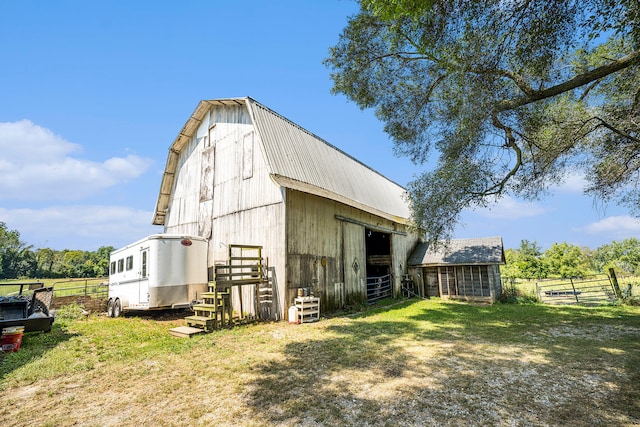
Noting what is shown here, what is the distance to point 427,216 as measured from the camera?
420 inches

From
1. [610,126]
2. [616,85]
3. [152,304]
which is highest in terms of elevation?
[616,85]

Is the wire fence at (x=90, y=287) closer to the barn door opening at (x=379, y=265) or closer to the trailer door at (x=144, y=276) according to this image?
the trailer door at (x=144, y=276)

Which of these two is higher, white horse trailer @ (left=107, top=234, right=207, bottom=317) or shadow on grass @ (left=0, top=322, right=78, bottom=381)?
white horse trailer @ (left=107, top=234, right=207, bottom=317)

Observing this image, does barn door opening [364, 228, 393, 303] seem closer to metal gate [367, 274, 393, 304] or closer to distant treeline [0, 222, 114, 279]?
metal gate [367, 274, 393, 304]

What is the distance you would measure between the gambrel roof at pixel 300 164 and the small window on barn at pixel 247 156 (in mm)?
896

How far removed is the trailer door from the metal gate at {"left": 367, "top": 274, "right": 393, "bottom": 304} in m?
9.56

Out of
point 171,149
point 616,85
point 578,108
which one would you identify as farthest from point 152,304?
point 616,85

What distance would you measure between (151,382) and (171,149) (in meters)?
13.1

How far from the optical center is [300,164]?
1246 centimetres

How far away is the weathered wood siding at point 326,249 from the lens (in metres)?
11.2

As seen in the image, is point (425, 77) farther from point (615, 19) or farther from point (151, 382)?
point (151, 382)

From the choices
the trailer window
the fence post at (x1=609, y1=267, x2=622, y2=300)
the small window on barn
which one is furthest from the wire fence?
the fence post at (x1=609, y1=267, x2=622, y2=300)

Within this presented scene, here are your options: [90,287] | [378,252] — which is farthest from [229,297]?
[90,287]

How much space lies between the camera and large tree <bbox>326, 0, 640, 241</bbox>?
6556mm
